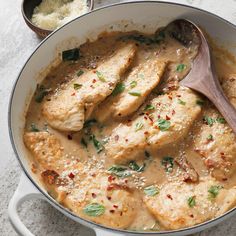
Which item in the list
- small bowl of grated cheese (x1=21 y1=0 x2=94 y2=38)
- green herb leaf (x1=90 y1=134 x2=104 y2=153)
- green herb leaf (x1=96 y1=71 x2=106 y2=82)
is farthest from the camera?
small bowl of grated cheese (x1=21 y1=0 x2=94 y2=38)

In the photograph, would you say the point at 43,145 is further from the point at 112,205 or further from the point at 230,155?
the point at 230,155

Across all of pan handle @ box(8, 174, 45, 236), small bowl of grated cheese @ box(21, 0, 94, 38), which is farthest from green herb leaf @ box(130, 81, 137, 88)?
pan handle @ box(8, 174, 45, 236)

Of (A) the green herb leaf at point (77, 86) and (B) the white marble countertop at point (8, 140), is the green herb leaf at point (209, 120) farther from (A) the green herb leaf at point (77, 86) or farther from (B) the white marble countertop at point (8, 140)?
(A) the green herb leaf at point (77, 86)

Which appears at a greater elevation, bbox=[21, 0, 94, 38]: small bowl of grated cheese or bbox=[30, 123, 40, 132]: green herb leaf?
bbox=[21, 0, 94, 38]: small bowl of grated cheese

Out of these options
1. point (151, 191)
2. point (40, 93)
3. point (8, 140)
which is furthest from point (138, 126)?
point (8, 140)

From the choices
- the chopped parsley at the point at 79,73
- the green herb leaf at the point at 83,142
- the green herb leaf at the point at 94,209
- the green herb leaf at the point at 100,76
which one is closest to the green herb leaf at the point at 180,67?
the green herb leaf at the point at 100,76

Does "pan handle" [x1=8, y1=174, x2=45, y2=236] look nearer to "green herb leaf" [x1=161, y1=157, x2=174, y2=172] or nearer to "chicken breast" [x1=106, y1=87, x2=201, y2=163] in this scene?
"chicken breast" [x1=106, y1=87, x2=201, y2=163]

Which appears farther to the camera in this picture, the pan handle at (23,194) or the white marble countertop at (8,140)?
the white marble countertop at (8,140)
